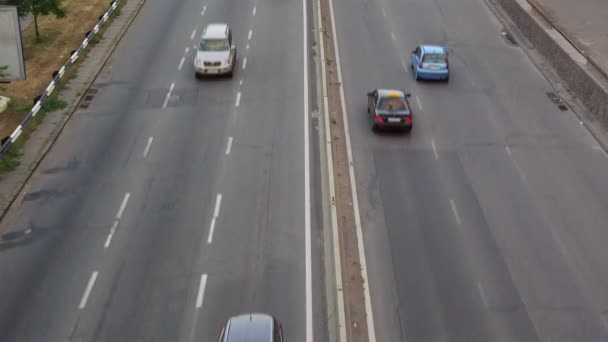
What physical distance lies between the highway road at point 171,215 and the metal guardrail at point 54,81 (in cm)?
163

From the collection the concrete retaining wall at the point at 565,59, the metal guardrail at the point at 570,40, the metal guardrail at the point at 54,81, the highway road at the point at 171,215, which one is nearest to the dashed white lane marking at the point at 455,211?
the highway road at the point at 171,215

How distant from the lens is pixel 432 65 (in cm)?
3794

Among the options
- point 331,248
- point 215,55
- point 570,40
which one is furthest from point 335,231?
point 570,40

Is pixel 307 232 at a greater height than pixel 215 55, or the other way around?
pixel 307 232

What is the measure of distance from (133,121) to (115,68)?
7.37 metres

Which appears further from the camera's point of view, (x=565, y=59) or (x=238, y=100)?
(x=565, y=59)

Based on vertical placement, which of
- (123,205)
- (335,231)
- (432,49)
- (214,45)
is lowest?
(432,49)

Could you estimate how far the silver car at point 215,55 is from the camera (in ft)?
122

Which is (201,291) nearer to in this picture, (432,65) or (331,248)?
(331,248)

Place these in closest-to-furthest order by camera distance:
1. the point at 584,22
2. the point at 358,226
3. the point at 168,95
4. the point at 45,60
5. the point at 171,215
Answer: the point at 358,226 → the point at 171,215 → the point at 168,95 → the point at 45,60 → the point at 584,22

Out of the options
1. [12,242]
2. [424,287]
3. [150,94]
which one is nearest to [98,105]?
[150,94]

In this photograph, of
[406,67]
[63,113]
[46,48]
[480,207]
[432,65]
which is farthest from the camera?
[46,48]

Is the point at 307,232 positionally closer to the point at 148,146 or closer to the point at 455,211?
the point at 455,211

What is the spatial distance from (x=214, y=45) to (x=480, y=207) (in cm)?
1757
